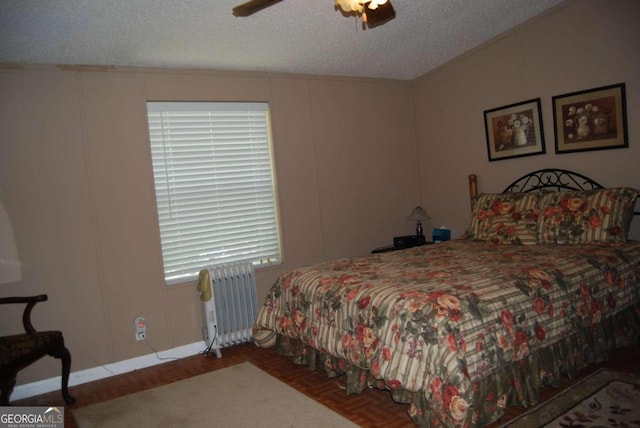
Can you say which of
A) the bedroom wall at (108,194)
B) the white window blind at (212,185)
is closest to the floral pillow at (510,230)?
the bedroom wall at (108,194)

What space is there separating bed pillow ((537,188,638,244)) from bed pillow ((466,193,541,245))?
0.09 meters

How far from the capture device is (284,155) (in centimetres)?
444

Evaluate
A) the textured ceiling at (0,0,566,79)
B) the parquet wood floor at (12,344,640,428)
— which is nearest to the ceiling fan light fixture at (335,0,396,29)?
the textured ceiling at (0,0,566,79)

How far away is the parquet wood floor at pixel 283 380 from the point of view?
2614 millimetres

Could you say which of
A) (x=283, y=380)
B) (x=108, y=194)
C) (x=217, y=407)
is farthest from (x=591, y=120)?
(x=108, y=194)

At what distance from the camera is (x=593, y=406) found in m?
2.44

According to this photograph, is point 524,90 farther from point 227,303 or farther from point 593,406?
point 227,303

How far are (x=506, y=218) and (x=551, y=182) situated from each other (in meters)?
0.62

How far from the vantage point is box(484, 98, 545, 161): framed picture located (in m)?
4.08

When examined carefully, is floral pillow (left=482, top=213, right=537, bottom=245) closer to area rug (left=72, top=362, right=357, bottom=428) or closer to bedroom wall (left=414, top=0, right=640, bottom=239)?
bedroom wall (left=414, top=0, right=640, bottom=239)

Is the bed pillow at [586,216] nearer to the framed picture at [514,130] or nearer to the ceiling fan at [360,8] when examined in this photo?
the framed picture at [514,130]

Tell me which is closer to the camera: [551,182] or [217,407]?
[217,407]

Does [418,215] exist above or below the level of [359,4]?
below

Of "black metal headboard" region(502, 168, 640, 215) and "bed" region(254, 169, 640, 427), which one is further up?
"black metal headboard" region(502, 168, 640, 215)
